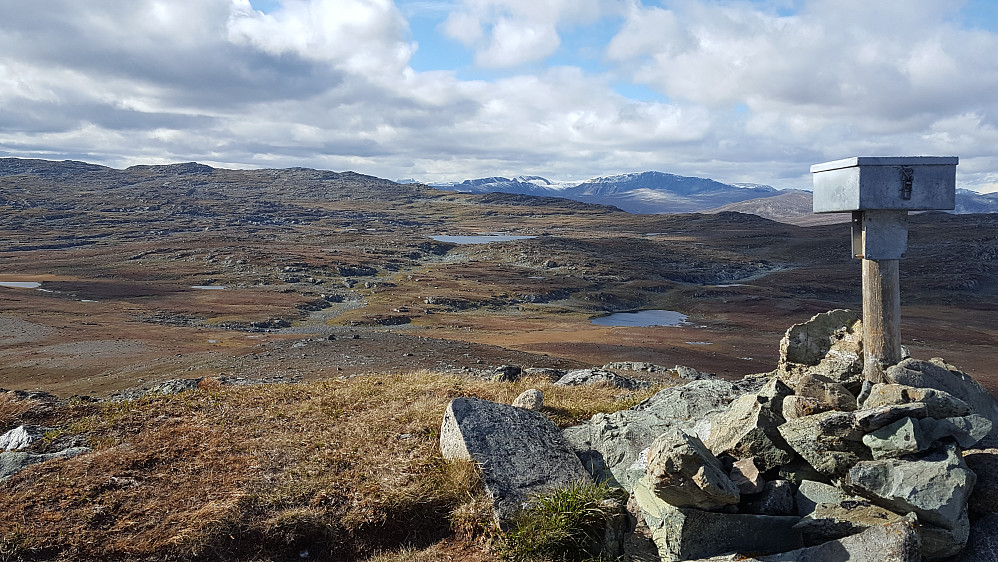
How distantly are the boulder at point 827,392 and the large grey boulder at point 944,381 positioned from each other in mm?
652

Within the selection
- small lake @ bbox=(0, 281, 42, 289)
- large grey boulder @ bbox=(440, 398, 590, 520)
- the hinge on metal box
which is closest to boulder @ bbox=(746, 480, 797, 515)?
large grey boulder @ bbox=(440, 398, 590, 520)

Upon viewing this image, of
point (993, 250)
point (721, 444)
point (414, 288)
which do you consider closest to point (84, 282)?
point (414, 288)

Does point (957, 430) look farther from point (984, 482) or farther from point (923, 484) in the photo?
point (923, 484)

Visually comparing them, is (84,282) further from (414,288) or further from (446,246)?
(446,246)

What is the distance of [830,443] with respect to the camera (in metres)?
7.79

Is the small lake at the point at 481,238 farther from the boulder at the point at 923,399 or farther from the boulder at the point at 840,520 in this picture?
the boulder at the point at 840,520

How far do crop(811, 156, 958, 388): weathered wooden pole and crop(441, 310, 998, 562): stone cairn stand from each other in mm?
521

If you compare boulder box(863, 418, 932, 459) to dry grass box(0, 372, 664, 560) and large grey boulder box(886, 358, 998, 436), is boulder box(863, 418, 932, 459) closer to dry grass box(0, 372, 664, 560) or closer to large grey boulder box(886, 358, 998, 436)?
large grey boulder box(886, 358, 998, 436)

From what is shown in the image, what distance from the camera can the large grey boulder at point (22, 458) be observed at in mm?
9633

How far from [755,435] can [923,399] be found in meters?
2.06

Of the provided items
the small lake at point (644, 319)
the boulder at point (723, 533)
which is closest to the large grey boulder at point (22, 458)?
the boulder at point (723, 533)

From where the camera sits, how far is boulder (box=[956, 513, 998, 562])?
6.94 m

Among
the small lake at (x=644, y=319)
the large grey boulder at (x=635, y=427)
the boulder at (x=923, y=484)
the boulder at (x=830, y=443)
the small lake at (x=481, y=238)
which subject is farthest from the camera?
the small lake at (x=481, y=238)

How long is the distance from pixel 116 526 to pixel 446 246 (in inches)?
5286
